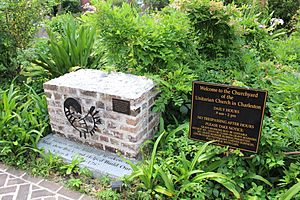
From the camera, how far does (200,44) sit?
3975 millimetres

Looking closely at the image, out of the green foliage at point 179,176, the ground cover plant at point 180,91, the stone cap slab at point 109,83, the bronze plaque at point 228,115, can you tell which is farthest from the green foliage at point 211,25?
the green foliage at point 179,176

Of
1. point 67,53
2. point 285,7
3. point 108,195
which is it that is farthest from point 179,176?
point 285,7

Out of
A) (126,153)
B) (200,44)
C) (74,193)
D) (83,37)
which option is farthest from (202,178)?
(83,37)

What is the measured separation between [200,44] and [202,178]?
6.44 ft

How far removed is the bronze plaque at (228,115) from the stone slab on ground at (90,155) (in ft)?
2.82

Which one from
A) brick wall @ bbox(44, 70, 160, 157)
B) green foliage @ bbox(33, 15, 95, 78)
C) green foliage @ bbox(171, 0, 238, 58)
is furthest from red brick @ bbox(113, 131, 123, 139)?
green foliage @ bbox(171, 0, 238, 58)

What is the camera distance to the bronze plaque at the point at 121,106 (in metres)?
3.02

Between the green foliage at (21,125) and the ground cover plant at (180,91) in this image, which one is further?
the green foliage at (21,125)

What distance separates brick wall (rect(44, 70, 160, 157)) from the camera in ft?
10.1

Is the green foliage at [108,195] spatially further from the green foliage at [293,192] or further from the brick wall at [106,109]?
the green foliage at [293,192]

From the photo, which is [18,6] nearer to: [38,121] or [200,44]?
[38,121]

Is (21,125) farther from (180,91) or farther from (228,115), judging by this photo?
(228,115)

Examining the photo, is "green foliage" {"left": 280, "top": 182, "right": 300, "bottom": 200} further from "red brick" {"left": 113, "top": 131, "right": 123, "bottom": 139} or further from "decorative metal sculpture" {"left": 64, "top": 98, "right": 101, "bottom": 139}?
"decorative metal sculpture" {"left": 64, "top": 98, "right": 101, "bottom": 139}

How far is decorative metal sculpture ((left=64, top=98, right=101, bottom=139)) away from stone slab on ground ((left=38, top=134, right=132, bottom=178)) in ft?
0.66
